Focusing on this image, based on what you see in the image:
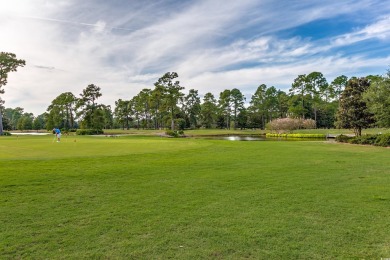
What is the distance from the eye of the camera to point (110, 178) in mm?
9008

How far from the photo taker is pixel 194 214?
5512mm

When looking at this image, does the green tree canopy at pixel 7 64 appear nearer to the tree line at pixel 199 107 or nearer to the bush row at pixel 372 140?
the tree line at pixel 199 107

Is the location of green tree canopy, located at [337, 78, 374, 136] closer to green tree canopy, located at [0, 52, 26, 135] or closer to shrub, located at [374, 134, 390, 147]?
shrub, located at [374, 134, 390, 147]

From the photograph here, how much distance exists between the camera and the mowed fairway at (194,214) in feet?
13.3

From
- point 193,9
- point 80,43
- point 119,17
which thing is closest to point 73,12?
point 119,17

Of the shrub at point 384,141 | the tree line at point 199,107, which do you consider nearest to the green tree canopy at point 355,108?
the shrub at point 384,141

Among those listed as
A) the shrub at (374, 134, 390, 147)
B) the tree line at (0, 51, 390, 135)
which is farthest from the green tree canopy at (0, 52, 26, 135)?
the shrub at (374, 134, 390, 147)

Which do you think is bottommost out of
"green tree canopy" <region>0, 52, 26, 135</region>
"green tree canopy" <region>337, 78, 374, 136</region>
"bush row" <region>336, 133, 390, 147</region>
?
"bush row" <region>336, 133, 390, 147</region>

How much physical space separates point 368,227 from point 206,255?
2.91 meters

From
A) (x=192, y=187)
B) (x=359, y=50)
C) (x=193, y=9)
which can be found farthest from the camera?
(x=359, y=50)

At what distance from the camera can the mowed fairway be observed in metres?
4.06

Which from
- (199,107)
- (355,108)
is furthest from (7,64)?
(199,107)

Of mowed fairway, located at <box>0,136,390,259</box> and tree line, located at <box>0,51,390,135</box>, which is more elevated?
tree line, located at <box>0,51,390,135</box>

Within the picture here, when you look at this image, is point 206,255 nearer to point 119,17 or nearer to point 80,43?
point 119,17
